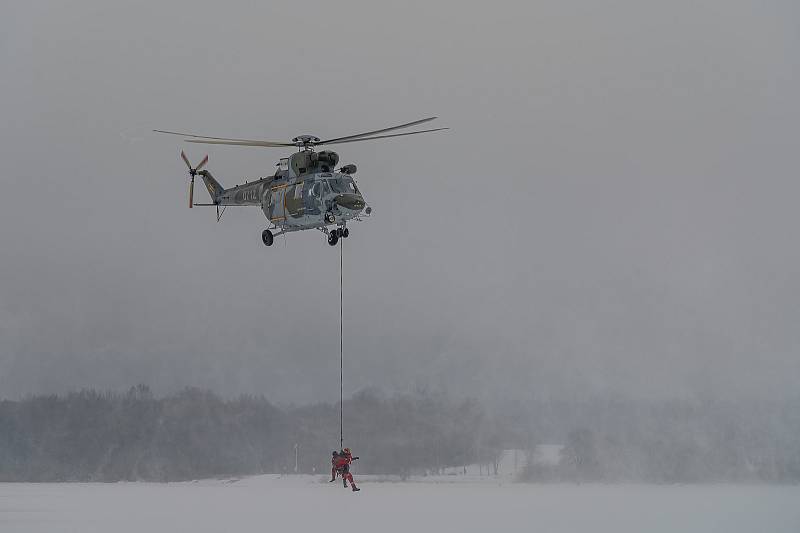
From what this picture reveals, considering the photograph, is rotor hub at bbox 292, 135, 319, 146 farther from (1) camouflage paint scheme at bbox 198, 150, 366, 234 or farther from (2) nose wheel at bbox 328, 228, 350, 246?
(2) nose wheel at bbox 328, 228, 350, 246

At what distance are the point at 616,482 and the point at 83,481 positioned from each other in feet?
67.9

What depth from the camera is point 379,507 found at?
25.9m

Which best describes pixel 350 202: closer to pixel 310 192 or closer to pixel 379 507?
pixel 310 192

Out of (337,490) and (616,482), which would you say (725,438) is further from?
(337,490)

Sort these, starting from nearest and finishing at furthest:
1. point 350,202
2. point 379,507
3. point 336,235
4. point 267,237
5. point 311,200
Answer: point 350,202, point 311,200, point 336,235, point 267,237, point 379,507

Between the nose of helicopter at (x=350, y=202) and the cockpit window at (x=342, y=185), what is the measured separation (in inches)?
9.5

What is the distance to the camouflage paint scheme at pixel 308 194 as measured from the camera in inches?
831

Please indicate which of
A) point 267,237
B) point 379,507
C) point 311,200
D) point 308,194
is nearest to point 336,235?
point 311,200

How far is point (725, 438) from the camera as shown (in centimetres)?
3744

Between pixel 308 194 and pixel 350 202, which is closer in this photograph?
pixel 350 202

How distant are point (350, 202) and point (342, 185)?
0.67 m

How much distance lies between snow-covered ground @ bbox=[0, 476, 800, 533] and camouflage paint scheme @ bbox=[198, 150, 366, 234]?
25.9 ft

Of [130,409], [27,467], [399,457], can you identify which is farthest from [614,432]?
[27,467]

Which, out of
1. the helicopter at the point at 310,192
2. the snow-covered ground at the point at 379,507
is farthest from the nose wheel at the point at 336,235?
the snow-covered ground at the point at 379,507
